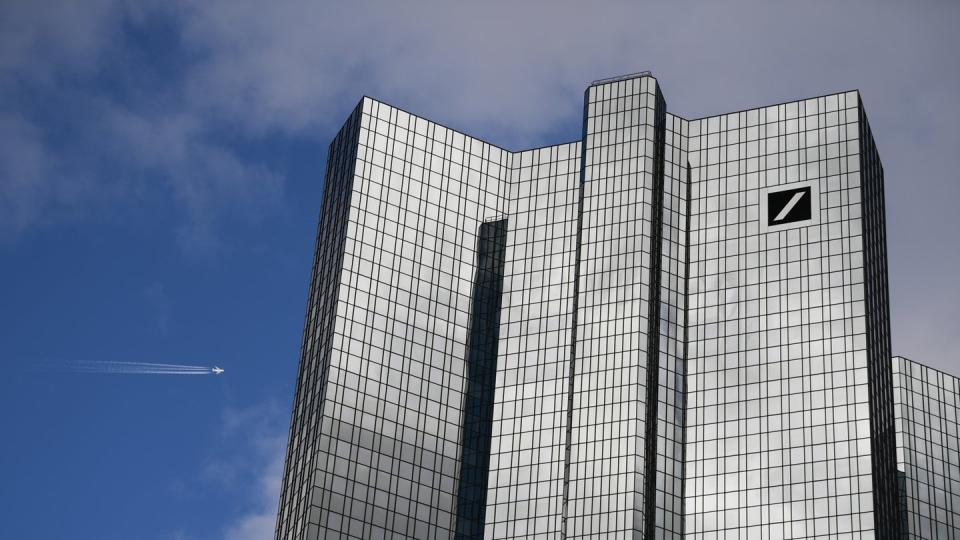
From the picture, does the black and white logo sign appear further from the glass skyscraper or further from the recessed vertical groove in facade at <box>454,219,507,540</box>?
the recessed vertical groove in facade at <box>454,219,507,540</box>

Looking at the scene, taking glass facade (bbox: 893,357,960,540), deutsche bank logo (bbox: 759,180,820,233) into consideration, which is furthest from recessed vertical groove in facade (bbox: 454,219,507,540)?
glass facade (bbox: 893,357,960,540)

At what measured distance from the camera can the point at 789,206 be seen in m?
161

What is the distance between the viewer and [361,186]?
16775cm

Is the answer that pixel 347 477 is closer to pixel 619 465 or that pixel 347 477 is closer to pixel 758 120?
pixel 619 465

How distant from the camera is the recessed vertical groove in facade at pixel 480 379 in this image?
156 meters

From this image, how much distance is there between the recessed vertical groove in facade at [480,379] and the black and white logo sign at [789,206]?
1132 inches

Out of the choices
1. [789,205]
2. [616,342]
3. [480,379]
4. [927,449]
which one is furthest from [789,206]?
[480,379]

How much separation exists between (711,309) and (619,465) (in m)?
20.8

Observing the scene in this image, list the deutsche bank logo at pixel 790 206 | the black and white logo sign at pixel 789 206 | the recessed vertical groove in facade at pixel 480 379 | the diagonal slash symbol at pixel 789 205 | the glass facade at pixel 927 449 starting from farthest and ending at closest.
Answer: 1. the glass facade at pixel 927 449
2. the diagonal slash symbol at pixel 789 205
3. the black and white logo sign at pixel 789 206
4. the deutsche bank logo at pixel 790 206
5. the recessed vertical groove in facade at pixel 480 379

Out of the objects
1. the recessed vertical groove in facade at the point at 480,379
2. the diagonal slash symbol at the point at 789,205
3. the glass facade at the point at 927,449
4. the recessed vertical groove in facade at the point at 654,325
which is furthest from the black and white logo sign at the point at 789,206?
the recessed vertical groove in facade at the point at 480,379

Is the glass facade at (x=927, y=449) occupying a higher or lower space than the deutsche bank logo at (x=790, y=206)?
lower

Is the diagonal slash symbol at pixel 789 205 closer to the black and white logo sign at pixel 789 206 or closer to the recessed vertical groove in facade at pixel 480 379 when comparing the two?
the black and white logo sign at pixel 789 206

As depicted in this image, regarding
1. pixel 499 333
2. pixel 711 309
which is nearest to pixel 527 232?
pixel 499 333

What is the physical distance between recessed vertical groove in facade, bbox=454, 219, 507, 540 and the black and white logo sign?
94.4 ft
